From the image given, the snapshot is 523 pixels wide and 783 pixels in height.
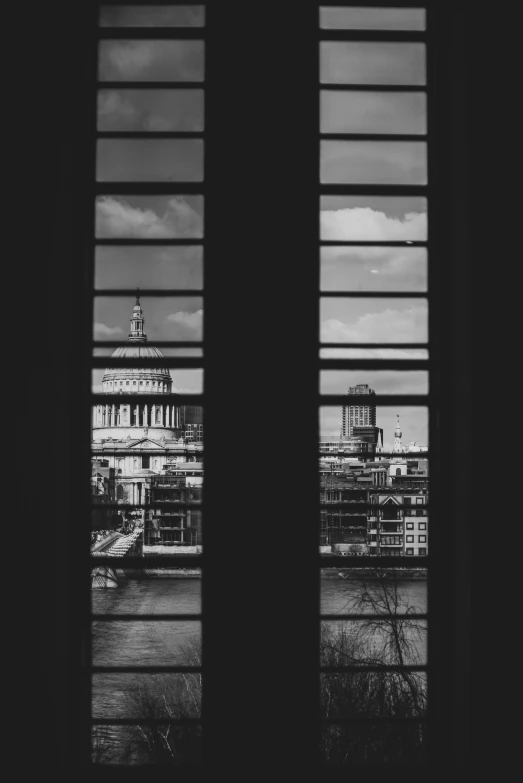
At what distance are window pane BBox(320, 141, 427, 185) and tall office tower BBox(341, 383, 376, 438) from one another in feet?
2.36

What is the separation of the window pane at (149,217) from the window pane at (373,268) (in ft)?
1.49

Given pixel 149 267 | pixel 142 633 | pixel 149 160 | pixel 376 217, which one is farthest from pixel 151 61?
pixel 142 633

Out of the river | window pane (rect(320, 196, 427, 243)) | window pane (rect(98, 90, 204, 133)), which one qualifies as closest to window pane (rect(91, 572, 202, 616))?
the river

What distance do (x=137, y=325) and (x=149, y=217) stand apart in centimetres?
37

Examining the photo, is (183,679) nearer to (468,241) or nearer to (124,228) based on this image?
(124,228)

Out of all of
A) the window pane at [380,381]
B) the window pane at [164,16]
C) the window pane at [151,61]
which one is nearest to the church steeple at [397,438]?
the window pane at [380,381]

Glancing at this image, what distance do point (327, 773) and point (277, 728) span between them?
22 centimetres

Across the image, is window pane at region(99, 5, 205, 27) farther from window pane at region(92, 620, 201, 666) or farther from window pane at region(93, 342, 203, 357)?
window pane at region(92, 620, 201, 666)

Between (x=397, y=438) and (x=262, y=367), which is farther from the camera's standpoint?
(x=397, y=438)

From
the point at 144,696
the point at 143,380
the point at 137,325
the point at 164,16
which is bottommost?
the point at 144,696

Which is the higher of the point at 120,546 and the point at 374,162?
the point at 374,162

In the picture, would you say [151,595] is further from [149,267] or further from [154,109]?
[154,109]

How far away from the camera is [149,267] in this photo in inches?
85.7

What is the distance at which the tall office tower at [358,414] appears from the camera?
7.00 ft
